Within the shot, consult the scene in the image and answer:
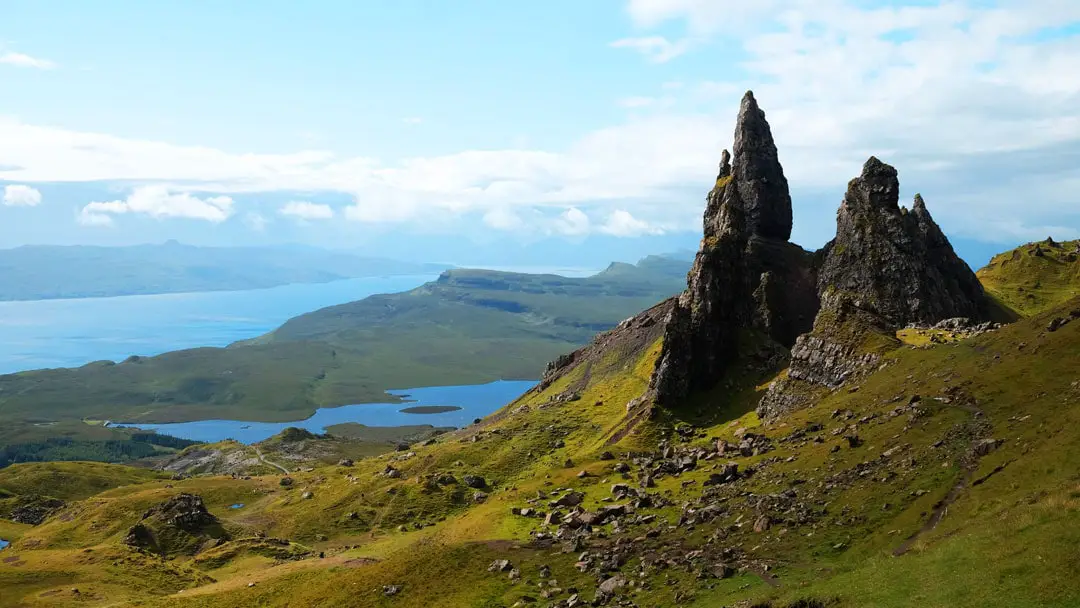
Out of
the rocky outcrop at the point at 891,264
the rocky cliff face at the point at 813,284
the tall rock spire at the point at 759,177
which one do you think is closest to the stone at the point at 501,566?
the rocky cliff face at the point at 813,284

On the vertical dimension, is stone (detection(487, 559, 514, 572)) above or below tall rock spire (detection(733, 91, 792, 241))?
Answer: below

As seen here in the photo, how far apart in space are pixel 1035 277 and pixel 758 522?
500ft

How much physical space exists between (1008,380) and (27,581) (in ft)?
427

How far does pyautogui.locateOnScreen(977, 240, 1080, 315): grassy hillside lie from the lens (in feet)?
541

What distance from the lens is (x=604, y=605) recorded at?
205ft

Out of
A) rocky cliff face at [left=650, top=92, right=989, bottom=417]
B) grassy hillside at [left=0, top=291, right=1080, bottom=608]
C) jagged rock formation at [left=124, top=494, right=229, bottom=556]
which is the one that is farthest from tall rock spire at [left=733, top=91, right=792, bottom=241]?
jagged rock formation at [left=124, top=494, right=229, bottom=556]

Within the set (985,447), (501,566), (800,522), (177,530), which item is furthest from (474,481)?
(985,447)

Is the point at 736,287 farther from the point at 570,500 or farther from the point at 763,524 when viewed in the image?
the point at 763,524

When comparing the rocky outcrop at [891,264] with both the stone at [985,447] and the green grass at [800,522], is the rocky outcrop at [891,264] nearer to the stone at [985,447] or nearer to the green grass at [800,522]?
the green grass at [800,522]

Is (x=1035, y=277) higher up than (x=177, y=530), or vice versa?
(x=1035, y=277)

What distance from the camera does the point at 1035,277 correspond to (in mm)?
176125

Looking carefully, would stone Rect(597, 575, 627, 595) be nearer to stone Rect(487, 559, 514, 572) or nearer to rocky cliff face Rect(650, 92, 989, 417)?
stone Rect(487, 559, 514, 572)

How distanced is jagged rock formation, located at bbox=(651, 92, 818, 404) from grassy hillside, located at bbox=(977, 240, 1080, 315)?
156ft

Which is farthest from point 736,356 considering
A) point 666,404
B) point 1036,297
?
point 1036,297
